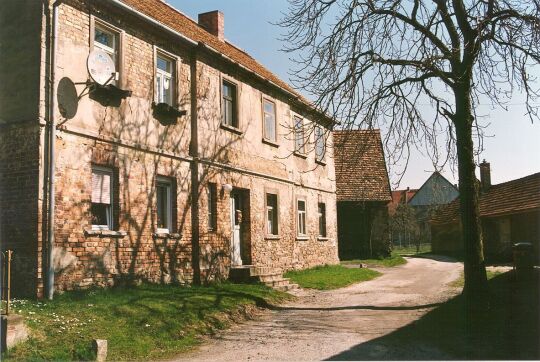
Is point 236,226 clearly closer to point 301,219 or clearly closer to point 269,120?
point 269,120

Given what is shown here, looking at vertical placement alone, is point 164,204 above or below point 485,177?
below

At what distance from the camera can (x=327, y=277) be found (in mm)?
18031

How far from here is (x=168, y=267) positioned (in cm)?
1318

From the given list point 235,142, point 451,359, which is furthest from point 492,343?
point 235,142

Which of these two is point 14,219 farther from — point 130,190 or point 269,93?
point 269,93

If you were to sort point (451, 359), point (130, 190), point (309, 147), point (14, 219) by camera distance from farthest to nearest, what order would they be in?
point (309, 147) → point (130, 190) → point (14, 219) → point (451, 359)

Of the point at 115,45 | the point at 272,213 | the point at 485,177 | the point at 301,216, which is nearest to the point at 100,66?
the point at 115,45

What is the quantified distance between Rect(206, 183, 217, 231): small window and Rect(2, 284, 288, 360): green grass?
352 centimetres

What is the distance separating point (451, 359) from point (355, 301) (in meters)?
5.74

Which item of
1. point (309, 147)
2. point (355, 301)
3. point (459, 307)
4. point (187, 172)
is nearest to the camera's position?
point (459, 307)

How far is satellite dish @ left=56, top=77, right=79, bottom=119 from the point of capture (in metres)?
10.4

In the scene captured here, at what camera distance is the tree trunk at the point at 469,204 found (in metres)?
11.2

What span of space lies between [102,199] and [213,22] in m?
11.0

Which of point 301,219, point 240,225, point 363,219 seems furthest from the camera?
point 363,219
